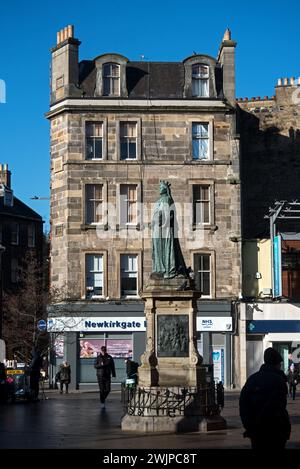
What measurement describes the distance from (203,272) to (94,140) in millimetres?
8059

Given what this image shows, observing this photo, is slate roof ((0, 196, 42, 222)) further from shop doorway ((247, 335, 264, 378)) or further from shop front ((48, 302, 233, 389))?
shop doorway ((247, 335, 264, 378))

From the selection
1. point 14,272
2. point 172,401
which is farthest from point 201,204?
point 14,272

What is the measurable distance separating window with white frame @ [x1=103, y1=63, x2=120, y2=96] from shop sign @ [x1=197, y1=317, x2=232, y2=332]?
11.5 metres

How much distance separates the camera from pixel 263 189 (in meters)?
52.7

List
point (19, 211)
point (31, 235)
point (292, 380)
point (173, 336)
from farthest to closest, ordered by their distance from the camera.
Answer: point (31, 235), point (19, 211), point (292, 380), point (173, 336)

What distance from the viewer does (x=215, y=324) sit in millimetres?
44406

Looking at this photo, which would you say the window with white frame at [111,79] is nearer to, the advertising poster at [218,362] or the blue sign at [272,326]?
the blue sign at [272,326]

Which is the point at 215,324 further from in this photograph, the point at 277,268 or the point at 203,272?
the point at 277,268

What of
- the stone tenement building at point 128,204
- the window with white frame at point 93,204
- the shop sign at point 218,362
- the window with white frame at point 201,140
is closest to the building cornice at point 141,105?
the stone tenement building at point 128,204

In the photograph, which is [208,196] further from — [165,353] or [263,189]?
[165,353]

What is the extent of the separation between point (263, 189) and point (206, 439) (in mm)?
35961

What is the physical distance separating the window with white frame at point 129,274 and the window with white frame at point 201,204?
11.6ft

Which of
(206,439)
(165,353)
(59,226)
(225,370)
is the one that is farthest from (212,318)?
(206,439)

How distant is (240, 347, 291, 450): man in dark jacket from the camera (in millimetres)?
10820
